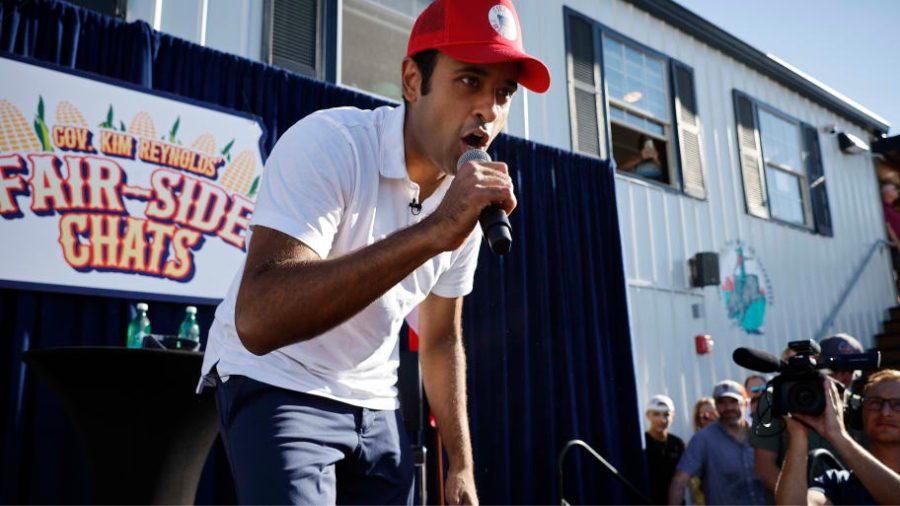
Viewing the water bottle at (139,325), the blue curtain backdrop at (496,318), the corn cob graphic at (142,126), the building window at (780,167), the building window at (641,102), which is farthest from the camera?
the building window at (780,167)

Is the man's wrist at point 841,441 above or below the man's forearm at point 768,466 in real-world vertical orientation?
above

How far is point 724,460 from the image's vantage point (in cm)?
513

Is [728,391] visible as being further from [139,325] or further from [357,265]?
[357,265]

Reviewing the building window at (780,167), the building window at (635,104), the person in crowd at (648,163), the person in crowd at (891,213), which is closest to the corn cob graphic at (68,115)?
the building window at (635,104)

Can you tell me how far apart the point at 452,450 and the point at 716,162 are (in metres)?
7.83

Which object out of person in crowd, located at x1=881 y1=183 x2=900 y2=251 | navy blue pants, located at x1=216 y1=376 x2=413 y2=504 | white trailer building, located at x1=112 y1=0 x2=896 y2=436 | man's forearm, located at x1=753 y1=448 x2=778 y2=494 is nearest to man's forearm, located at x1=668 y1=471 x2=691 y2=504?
white trailer building, located at x1=112 y1=0 x2=896 y2=436

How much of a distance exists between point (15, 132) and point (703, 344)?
263 inches

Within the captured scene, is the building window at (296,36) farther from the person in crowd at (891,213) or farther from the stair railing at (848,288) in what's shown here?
the person in crowd at (891,213)

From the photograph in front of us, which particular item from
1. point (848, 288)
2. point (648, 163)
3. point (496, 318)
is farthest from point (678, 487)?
point (848, 288)

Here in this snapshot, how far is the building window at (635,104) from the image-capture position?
727 centimetres

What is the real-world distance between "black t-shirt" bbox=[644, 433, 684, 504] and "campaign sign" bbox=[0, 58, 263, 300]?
4.33 metres

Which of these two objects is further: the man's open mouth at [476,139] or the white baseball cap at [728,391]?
the white baseball cap at [728,391]

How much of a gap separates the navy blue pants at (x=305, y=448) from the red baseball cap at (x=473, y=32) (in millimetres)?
839

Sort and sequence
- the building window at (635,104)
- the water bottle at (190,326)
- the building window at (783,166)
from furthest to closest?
the building window at (783,166) < the building window at (635,104) < the water bottle at (190,326)
